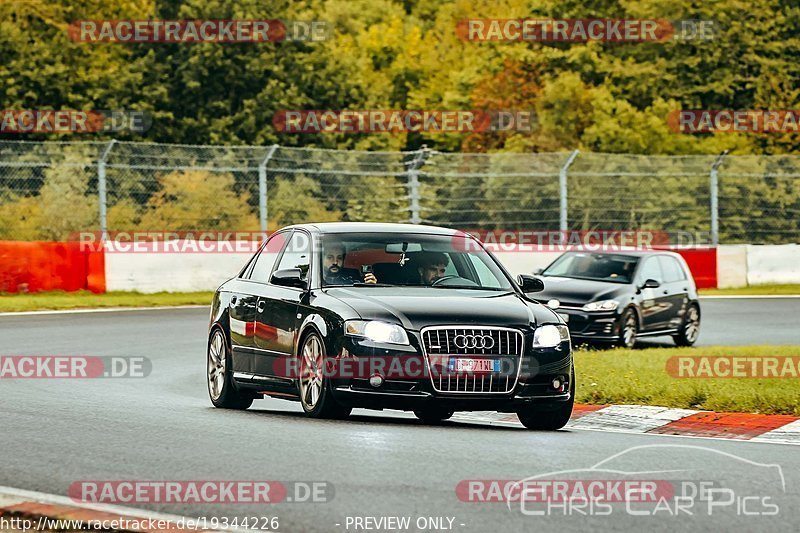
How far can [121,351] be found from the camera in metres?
18.7

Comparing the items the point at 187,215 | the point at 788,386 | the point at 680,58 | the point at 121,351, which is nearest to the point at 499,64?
the point at 680,58

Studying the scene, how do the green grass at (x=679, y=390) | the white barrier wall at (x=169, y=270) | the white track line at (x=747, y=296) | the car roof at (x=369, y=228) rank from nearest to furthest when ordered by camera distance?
the car roof at (x=369, y=228)
the green grass at (x=679, y=390)
the white barrier wall at (x=169, y=270)
the white track line at (x=747, y=296)

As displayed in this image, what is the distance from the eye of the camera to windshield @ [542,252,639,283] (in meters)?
21.7

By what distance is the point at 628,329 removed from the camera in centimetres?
2081

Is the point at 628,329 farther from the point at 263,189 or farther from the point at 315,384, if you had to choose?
the point at 263,189

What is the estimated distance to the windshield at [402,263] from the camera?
38.1ft

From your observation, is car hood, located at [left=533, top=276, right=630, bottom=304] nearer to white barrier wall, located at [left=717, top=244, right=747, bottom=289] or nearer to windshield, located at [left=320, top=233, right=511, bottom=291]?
windshield, located at [left=320, top=233, right=511, bottom=291]

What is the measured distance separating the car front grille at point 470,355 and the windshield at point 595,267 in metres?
11.1

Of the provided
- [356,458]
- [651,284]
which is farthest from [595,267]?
[356,458]

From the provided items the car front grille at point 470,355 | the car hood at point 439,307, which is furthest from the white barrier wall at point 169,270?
the car front grille at point 470,355

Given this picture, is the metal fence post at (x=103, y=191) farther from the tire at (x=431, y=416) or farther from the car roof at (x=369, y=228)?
the tire at (x=431, y=416)

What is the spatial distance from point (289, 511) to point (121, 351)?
39.1 ft

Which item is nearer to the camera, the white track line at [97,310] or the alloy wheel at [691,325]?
the alloy wheel at [691,325]

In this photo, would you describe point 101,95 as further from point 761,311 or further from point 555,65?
point 761,311
